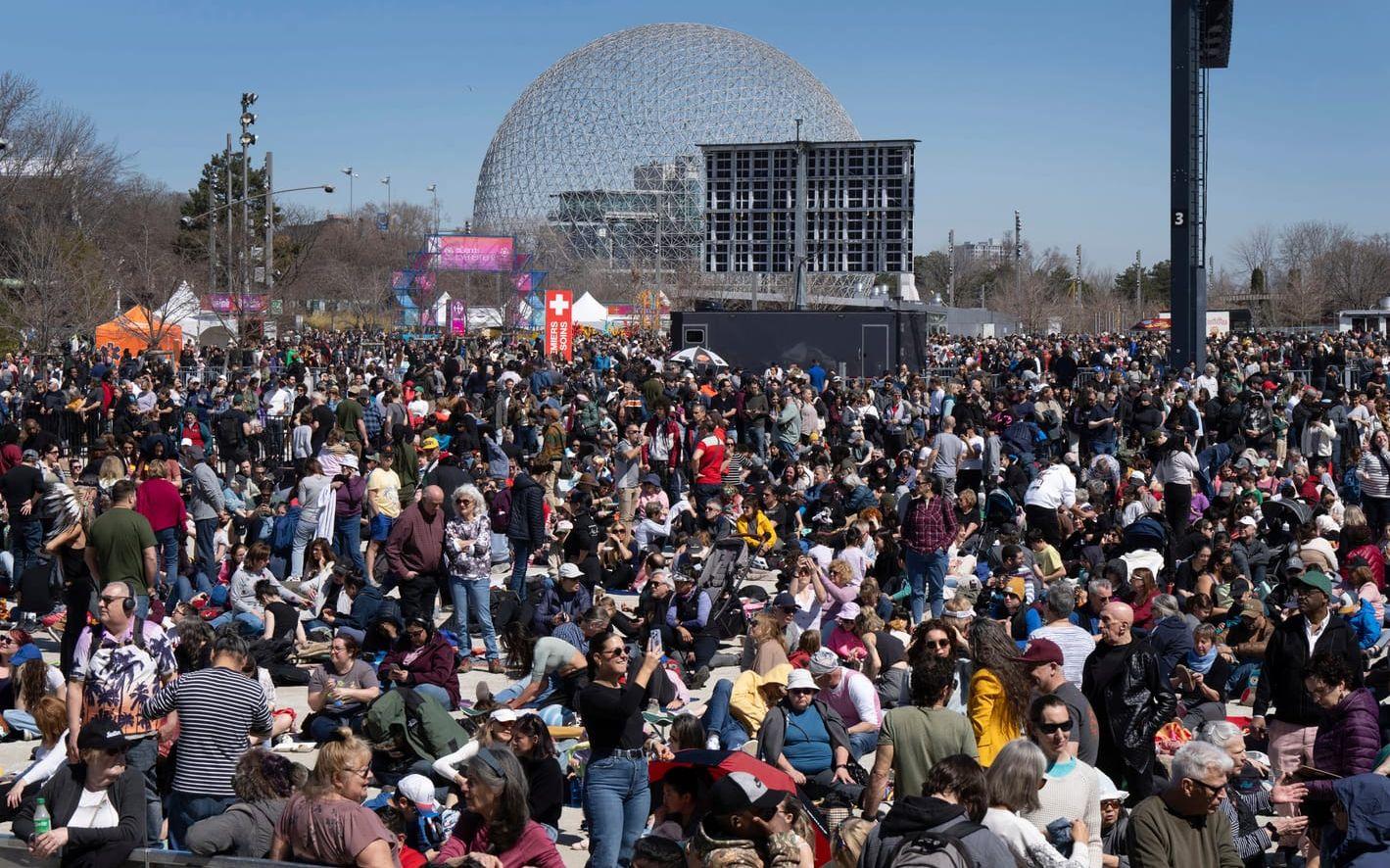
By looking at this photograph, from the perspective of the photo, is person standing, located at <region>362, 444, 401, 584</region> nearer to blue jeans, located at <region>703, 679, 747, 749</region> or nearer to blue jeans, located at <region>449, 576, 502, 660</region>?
blue jeans, located at <region>449, 576, 502, 660</region>

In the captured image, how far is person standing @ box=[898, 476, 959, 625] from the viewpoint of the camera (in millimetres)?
12375

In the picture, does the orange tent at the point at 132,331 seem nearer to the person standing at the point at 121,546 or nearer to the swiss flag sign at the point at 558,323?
the swiss flag sign at the point at 558,323

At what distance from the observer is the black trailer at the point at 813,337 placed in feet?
108

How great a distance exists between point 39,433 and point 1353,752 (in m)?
12.6

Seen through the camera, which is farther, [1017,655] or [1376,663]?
[1376,663]

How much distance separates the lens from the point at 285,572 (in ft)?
44.9

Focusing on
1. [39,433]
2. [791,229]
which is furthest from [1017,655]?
[791,229]

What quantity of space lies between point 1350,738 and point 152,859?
511cm

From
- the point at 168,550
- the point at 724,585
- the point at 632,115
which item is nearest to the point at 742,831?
the point at 724,585

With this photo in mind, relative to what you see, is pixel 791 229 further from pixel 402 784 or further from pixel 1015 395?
pixel 402 784

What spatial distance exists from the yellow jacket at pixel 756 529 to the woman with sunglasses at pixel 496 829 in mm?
9464

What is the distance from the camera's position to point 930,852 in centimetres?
483

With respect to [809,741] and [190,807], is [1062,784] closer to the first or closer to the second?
[809,741]

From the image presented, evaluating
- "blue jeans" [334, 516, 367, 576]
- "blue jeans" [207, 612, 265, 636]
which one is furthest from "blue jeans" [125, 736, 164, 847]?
"blue jeans" [334, 516, 367, 576]
